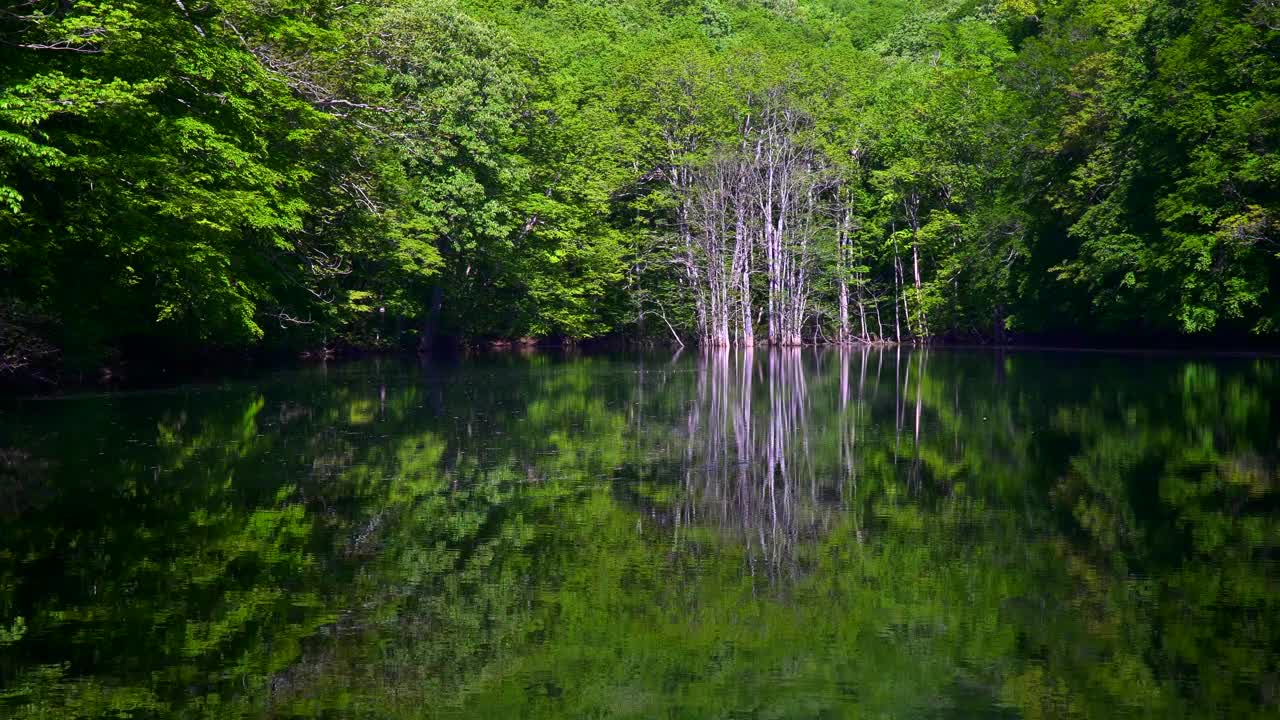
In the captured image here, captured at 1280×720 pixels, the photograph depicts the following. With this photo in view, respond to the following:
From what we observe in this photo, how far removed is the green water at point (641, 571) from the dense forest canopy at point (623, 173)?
232 inches

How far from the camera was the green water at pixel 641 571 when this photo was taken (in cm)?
520

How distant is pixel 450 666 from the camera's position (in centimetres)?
551

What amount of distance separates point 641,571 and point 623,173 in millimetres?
53511

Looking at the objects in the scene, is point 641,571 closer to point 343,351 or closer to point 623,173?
point 343,351

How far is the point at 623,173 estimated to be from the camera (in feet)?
196

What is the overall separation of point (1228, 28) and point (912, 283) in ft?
103

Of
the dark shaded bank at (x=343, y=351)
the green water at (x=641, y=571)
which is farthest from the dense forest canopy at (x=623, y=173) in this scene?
the green water at (x=641, y=571)

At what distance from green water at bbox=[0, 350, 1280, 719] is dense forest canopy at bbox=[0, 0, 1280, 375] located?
5881 millimetres

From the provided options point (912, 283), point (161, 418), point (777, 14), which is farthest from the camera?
point (777, 14)

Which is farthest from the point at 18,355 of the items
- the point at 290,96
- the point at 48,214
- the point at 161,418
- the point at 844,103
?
the point at 844,103

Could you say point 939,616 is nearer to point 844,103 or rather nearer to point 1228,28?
point 1228,28

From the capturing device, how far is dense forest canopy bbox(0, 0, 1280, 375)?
68.3 ft

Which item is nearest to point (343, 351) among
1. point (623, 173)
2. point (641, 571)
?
point (623, 173)

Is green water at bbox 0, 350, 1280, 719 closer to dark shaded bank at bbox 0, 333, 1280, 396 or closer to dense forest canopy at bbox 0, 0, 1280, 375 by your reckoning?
dense forest canopy at bbox 0, 0, 1280, 375
